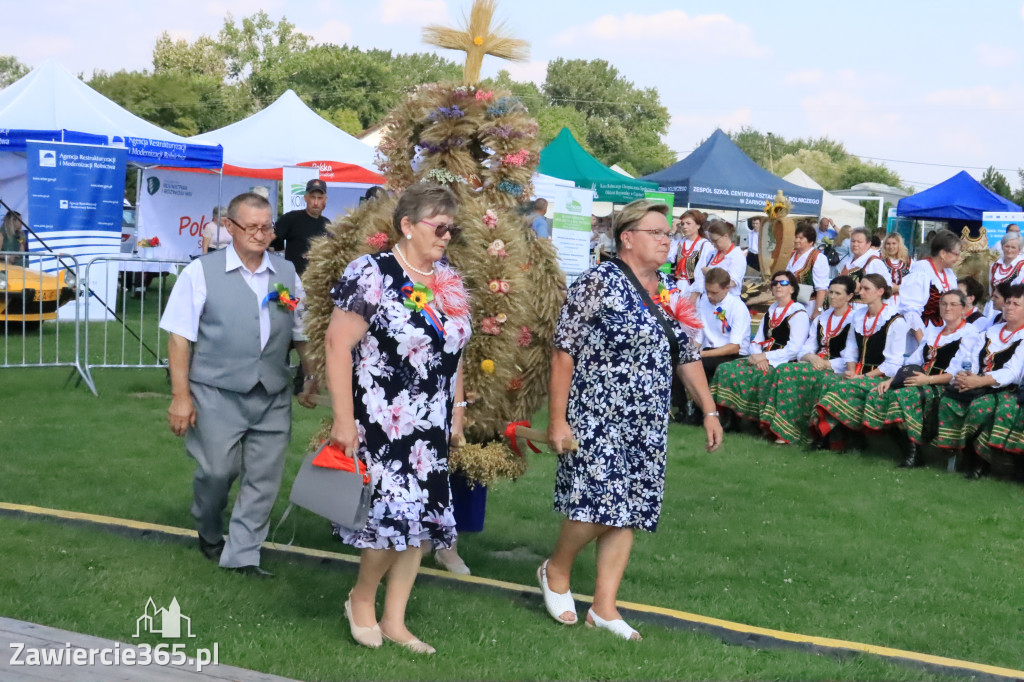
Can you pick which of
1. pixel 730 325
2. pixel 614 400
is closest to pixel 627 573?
pixel 614 400

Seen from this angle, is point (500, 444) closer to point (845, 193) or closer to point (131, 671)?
point (131, 671)

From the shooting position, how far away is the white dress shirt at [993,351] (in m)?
9.20

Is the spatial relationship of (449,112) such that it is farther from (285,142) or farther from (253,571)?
(285,142)

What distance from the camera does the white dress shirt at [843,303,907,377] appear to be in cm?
993

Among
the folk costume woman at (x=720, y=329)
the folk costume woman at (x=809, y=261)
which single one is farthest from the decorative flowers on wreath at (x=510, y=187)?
the folk costume woman at (x=809, y=261)

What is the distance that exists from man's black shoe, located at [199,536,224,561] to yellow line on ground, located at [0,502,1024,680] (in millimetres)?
283

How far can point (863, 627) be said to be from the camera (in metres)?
5.45

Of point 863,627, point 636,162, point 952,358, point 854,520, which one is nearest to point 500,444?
point 863,627

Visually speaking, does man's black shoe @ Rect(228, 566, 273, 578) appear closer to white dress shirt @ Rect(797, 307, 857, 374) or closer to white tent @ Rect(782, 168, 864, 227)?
white dress shirt @ Rect(797, 307, 857, 374)

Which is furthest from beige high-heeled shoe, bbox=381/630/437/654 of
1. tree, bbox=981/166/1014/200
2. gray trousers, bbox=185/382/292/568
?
tree, bbox=981/166/1014/200

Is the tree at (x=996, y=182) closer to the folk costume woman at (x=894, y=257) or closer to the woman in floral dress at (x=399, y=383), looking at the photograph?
the folk costume woman at (x=894, y=257)

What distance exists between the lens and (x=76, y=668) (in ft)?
13.3

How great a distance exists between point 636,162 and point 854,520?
230ft

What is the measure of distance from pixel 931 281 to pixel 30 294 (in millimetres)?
11376
